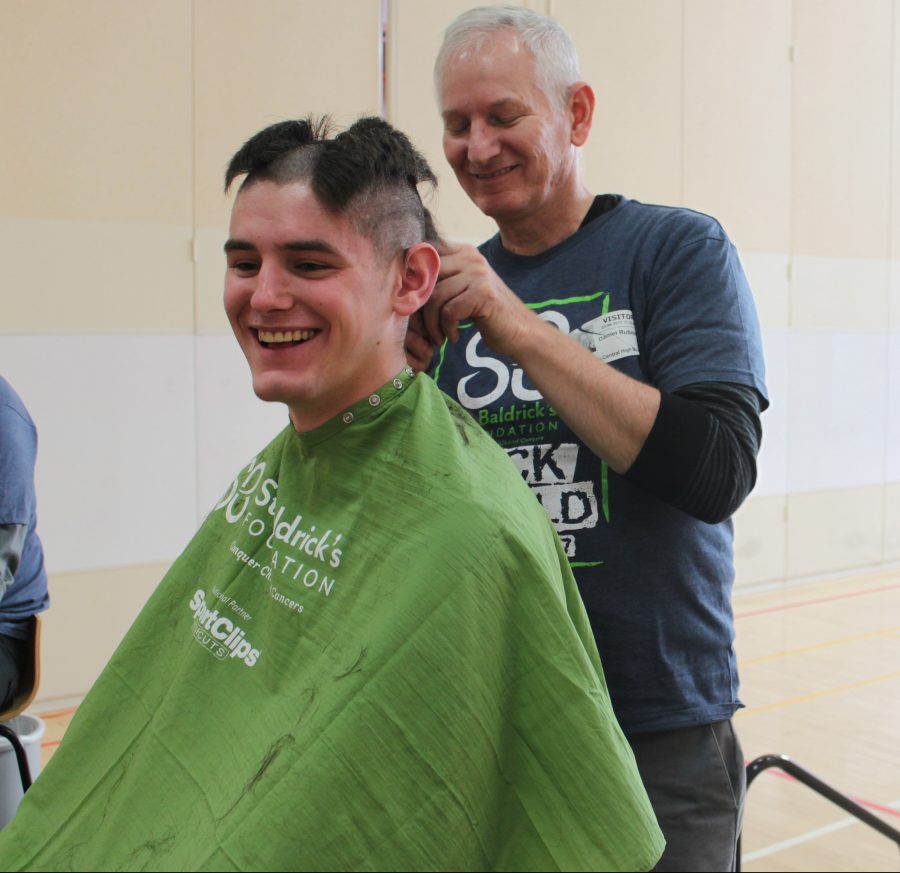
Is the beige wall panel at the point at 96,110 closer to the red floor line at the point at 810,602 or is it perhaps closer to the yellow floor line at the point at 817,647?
the yellow floor line at the point at 817,647

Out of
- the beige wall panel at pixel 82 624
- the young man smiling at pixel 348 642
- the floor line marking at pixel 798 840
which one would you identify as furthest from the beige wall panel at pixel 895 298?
the young man smiling at pixel 348 642

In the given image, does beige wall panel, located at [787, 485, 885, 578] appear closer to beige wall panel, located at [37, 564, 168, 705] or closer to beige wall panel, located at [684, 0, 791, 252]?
beige wall panel, located at [684, 0, 791, 252]

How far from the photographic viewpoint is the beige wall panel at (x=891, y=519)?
6359 millimetres

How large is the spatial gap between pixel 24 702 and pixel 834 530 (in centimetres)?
498

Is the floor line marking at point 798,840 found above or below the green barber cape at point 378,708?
below

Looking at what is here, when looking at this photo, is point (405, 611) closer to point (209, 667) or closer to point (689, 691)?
point (209, 667)

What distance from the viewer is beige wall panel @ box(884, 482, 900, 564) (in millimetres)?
6359

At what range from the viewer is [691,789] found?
1.32 m

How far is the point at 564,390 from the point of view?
1.24 m

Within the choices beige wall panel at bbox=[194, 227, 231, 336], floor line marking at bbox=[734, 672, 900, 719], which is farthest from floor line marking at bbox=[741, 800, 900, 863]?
beige wall panel at bbox=[194, 227, 231, 336]

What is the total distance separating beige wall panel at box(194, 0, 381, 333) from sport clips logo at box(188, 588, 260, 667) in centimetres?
292

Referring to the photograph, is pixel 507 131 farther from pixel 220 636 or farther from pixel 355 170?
pixel 220 636

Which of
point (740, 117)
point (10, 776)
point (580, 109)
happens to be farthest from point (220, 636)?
point (740, 117)

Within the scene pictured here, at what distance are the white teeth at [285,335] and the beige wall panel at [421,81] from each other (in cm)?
329
